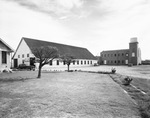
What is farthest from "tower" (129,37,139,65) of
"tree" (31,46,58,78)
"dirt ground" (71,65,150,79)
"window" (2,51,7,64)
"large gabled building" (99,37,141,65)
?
"window" (2,51,7,64)

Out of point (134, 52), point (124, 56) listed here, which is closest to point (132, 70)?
point (134, 52)

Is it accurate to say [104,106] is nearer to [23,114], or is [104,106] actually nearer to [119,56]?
[23,114]

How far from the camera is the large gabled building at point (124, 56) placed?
48750mm

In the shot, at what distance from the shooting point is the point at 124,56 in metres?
55.2

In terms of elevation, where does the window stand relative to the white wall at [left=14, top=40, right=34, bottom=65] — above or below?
below

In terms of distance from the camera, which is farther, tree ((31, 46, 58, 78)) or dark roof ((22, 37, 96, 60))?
dark roof ((22, 37, 96, 60))

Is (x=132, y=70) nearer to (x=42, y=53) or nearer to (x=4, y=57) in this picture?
(x=42, y=53)

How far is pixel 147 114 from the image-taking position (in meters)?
3.50

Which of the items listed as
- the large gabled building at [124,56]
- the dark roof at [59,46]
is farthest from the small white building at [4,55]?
the large gabled building at [124,56]

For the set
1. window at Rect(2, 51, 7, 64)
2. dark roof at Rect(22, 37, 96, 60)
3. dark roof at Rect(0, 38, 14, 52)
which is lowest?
window at Rect(2, 51, 7, 64)

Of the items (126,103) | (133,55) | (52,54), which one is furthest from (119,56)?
(126,103)

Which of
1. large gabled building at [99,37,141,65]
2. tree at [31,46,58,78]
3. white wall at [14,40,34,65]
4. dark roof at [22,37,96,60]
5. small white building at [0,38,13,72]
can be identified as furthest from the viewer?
large gabled building at [99,37,141,65]

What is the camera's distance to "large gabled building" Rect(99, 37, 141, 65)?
4875cm

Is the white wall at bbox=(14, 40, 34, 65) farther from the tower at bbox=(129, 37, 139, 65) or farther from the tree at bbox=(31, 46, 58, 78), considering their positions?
the tower at bbox=(129, 37, 139, 65)
